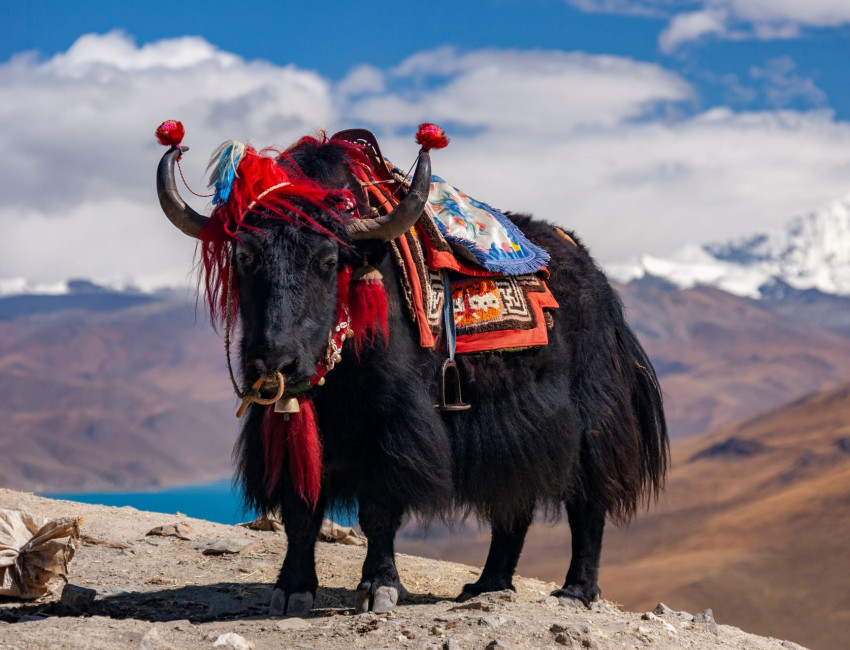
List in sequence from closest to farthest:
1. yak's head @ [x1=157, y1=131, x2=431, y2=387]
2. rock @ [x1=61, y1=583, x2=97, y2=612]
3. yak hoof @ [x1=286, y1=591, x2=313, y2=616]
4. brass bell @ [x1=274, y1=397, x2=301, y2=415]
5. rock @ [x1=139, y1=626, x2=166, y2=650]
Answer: rock @ [x1=139, y1=626, x2=166, y2=650], yak's head @ [x1=157, y1=131, x2=431, y2=387], brass bell @ [x1=274, y1=397, x2=301, y2=415], yak hoof @ [x1=286, y1=591, x2=313, y2=616], rock @ [x1=61, y1=583, x2=97, y2=612]

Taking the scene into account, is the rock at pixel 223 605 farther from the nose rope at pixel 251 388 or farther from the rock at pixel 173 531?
the rock at pixel 173 531

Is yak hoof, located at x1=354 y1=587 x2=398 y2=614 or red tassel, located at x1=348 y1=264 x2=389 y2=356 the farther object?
yak hoof, located at x1=354 y1=587 x2=398 y2=614

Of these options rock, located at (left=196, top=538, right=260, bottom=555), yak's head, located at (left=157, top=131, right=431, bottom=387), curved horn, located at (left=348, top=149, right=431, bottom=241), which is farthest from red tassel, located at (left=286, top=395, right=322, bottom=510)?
rock, located at (left=196, top=538, right=260, bottom=555)

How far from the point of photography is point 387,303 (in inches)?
178

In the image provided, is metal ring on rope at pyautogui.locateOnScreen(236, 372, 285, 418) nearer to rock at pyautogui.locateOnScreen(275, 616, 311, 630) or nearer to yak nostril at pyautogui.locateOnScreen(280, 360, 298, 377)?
yak nostril at pyautogui.locateOnScreen(280, 360, 298, 377)

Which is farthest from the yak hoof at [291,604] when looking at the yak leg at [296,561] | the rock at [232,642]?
the rock at [232,642]

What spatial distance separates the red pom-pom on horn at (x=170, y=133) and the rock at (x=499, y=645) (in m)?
2.42

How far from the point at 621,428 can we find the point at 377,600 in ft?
5.84

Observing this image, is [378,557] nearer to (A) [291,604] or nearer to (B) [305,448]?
(A) [291,604]

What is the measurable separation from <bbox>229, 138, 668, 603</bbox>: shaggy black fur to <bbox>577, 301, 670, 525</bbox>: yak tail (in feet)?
0.03

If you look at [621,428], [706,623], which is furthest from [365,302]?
[706,623]

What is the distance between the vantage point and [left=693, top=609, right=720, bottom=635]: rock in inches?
190

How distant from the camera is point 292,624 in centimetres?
441

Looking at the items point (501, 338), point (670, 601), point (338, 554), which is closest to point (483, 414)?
point (501, 338)
